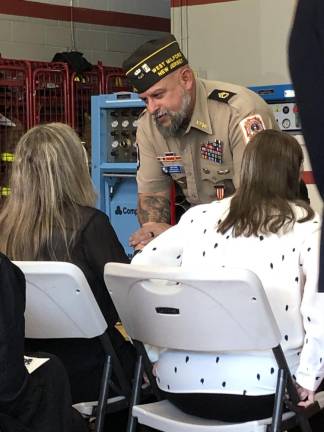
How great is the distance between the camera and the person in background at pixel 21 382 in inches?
66.7

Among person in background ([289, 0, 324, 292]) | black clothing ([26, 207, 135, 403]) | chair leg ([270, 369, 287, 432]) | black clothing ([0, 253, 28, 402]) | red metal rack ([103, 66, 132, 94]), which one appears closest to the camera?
person in background ([289, 0, 324, 292])

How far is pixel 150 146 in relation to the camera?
349cm

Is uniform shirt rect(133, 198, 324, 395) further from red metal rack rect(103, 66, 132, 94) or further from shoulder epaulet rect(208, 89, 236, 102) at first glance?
red metal rack rect(103, 66, 132, 94)

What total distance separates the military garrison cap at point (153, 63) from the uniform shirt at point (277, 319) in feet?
3.47

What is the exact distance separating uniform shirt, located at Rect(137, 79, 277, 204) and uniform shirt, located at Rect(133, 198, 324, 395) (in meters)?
0.85

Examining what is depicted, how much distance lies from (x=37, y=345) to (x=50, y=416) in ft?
2.36

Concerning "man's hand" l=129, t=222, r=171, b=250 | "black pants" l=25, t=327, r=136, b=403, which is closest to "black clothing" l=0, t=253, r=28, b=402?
"black pants" l=25, t=327, r=136, b=403

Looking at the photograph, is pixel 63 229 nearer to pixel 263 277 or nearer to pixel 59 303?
pixel 59 303

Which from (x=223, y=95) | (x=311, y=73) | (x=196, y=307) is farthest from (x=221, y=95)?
(x=311, y=73)

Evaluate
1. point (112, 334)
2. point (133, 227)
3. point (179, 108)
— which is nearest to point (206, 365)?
point (112, 334)

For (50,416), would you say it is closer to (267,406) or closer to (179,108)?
(267,406)

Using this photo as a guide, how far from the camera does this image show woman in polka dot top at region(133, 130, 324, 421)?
2248mm

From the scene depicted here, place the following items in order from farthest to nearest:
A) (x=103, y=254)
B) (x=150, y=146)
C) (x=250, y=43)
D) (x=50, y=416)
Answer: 1. (x=250, y=43)
2. (x=150, y=146)
3. (x=103, y=254)
4. (x=50, y=416)

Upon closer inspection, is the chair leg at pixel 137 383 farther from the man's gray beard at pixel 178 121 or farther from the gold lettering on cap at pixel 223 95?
the gold lettering on cap at pixel 223 95
